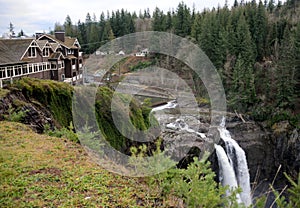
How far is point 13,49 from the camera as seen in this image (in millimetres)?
15328

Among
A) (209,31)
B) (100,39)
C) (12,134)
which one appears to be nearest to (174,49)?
(209,31)

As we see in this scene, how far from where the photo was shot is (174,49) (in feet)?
82.8

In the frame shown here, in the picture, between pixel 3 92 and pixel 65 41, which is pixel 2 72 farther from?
pixel 65 41

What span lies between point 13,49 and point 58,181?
13.1 m

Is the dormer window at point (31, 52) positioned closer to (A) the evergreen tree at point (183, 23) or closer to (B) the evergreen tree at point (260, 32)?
(A) the evergreen tree at point (183, 23)

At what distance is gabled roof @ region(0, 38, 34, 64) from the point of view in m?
13.9

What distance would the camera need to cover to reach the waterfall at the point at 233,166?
15.7 metres

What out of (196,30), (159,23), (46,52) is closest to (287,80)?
(196,30)

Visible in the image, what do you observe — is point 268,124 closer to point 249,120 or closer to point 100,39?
point 249,120

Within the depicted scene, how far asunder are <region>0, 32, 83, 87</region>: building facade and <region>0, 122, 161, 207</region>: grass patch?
7373mm

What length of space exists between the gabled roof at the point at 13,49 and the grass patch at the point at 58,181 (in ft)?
28.5

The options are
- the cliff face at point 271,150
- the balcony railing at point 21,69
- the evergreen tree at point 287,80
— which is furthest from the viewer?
the evergreen tree at point 287,80

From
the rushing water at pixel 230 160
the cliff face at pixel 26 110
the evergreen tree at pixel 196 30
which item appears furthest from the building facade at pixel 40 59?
the evergreen tree at pixel 196 30

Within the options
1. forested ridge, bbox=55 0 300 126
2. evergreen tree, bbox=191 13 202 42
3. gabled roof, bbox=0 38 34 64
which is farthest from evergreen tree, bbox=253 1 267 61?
gabled roof, bbox=0 38 34 64
